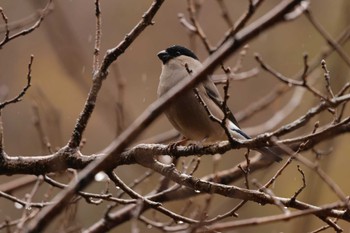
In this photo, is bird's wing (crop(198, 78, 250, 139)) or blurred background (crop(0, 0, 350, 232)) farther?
blurred background (crop(0, 0, 350, 232))

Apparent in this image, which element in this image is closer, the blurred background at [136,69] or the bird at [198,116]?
the bird at [198,116]

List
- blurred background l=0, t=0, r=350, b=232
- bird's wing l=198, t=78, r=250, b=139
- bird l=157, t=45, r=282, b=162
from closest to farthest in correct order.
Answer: bird l=157, t=45, r=282, b=162, bird's wing l=198, t=78, r=250, b=139, blurred background l=0, t=0, r=350, b=232

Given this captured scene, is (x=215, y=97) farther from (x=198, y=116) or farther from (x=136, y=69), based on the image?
(x=136, y=69)

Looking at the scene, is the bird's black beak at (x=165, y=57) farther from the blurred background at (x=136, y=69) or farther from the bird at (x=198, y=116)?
the blurred background at (x=136, y=69)

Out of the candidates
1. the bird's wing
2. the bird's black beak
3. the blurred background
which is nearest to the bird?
the bird's wing

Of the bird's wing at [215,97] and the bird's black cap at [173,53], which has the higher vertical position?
the bird's black cap at [173,53]

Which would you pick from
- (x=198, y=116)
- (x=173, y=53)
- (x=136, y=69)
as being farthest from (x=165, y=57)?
(x=136, y=69)

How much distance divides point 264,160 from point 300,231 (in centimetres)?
163

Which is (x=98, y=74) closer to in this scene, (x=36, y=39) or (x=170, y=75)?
(x=170, y=75)

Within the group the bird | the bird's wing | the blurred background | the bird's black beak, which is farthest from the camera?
the blurred background

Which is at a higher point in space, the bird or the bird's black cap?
the bird's black cap

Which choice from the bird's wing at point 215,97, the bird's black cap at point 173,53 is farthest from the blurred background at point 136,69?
the bird's wing at point 215,97

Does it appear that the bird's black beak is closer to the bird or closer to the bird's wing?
the bird

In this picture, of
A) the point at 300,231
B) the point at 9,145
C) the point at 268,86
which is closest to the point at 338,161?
the point at 268,86
